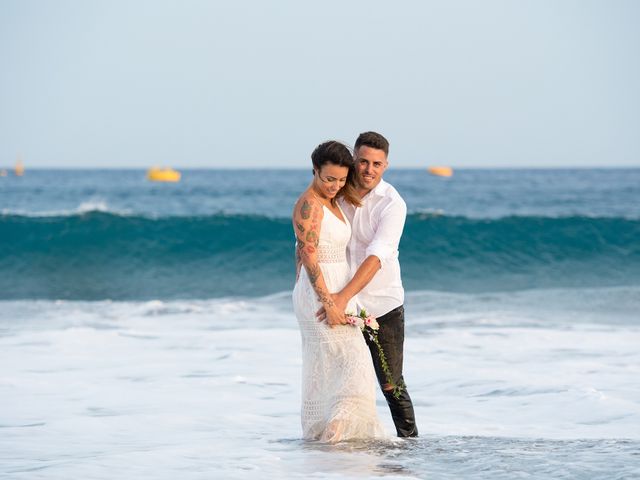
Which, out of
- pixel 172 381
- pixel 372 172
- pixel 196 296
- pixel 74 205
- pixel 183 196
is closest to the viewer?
pixel 372 172

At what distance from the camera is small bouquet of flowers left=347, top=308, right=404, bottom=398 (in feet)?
17.2

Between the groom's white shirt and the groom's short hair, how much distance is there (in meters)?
0.24

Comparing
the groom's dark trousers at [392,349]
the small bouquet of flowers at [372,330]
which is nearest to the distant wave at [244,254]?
the groom's dark trousers at [392,349]

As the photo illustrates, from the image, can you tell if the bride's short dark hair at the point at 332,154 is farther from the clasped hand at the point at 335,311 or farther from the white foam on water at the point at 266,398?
the white foam on water at the point at 266,398

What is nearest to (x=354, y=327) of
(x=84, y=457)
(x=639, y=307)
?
(x=84, y=457)

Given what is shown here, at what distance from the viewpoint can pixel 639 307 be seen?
13.5 meters

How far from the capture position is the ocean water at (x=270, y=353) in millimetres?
5539

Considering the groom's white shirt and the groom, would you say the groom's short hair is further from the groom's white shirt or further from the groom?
the groom's white shirt

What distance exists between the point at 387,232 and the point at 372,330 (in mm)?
660

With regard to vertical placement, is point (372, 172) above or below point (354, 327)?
above

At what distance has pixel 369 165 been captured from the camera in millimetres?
5250

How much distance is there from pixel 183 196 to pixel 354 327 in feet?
142

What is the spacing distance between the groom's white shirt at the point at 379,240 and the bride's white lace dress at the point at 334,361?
0.47 ft

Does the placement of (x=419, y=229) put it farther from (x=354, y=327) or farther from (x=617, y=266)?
(x=354, y=327)
